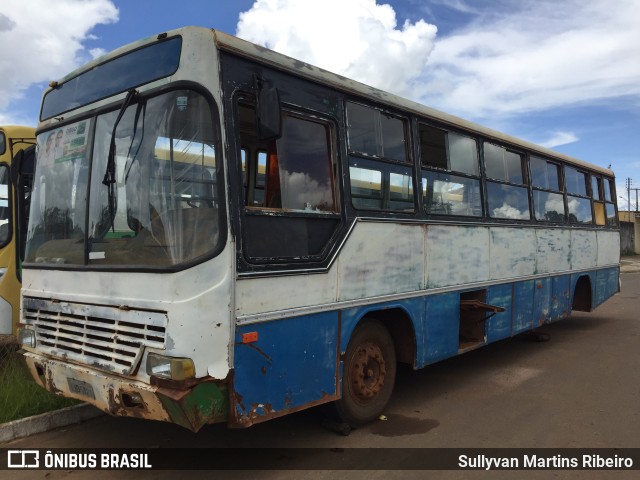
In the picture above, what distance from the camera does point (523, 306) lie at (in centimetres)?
723

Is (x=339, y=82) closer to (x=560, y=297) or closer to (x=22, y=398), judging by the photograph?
(x=22, y=398)

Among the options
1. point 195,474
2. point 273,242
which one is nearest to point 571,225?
point 273,242

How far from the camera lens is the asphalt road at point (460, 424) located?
409cm

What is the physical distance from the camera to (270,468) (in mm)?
3834

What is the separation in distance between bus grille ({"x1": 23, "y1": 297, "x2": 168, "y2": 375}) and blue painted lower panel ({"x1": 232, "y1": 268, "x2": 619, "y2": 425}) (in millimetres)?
608

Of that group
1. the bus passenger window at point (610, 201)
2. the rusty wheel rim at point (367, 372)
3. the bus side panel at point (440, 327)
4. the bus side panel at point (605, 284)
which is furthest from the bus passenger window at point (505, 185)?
the bus passenger window at point (610, 201)

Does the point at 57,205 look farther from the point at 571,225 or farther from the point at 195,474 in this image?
the point at 571,225

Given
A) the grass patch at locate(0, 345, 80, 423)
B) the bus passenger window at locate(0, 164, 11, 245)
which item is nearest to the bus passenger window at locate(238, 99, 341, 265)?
the grass patch at locate(0, 345, 80, 423)

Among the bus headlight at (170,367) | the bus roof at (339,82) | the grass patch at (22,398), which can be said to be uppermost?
the bus roof at (339,82)

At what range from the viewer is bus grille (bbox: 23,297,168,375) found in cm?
333

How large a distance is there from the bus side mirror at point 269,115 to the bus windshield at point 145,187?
0.31 metres

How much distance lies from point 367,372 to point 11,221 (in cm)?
471

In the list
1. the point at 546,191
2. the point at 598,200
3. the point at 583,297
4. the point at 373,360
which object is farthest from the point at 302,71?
the point at 598,200

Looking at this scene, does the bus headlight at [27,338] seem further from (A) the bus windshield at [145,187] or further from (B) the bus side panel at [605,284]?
(B) the bus side panel at [605,284]
